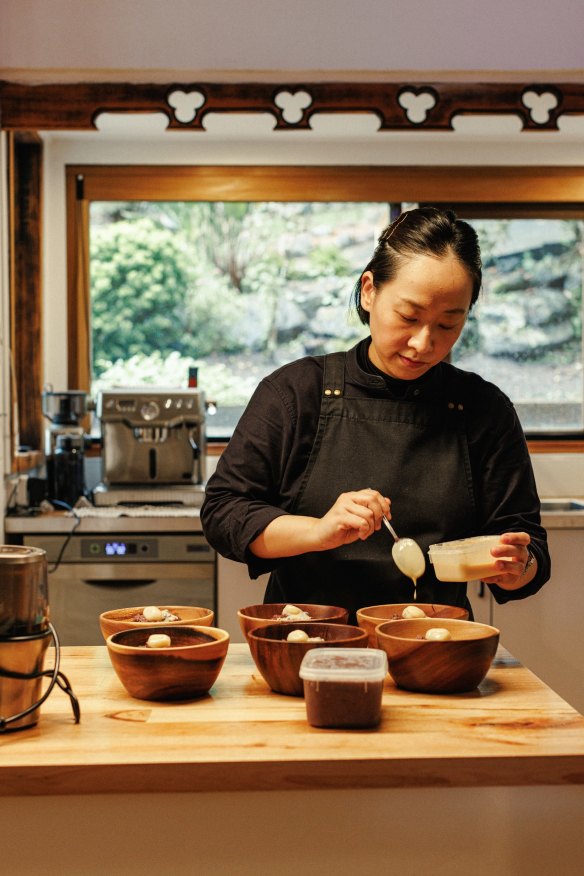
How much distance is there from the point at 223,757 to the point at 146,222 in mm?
3398

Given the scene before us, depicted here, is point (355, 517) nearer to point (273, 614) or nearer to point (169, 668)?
point (273, 614)

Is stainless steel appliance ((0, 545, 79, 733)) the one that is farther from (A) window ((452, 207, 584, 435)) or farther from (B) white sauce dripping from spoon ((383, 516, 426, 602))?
(A) window ((452, 207, 584, 435))

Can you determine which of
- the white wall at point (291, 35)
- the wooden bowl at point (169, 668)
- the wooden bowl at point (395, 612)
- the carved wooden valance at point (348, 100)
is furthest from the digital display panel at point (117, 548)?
the wooden bowl at point (169, 668)

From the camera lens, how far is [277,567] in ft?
6.23

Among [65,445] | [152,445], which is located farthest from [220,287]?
[65,445]

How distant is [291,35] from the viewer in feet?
10.1

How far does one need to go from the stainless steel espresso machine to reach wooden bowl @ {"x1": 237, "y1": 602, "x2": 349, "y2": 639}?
210cm

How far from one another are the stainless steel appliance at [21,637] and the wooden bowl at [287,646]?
1.01ft

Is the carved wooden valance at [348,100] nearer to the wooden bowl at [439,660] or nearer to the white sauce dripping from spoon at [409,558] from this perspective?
the white sauce dripping from spoon at [409,558]

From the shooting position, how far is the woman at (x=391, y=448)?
1.78 meters

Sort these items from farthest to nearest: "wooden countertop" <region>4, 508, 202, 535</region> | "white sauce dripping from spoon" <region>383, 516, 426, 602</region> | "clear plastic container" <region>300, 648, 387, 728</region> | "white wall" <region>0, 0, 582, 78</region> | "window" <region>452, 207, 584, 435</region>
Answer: "window" <region>452, 207, 584, 435</region>, "wooden countertop" <region>4, 508, 202, 535</region>, "white wall" <region>0, 0, 582, 78</region>, "white sauce dripping from spoon" <region>383, 516, 426, 602</region>, "clear plastic container" <region>300, 648, 387, 728</region>

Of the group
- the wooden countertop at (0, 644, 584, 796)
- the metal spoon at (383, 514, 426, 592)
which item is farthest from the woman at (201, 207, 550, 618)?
the wooden countertop at (0, 644, 584, 796)

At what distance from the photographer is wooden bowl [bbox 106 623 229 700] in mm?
1396

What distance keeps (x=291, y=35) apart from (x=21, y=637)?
231 centimetres
